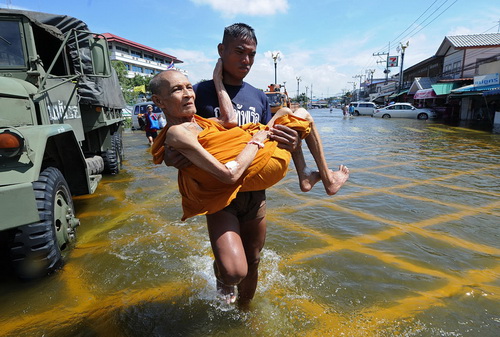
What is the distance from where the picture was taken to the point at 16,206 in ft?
6.97

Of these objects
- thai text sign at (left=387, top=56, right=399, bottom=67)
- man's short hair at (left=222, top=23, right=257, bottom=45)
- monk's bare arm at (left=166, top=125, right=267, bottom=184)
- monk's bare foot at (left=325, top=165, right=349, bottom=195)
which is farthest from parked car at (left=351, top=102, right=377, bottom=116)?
monk's bare arm at (left=166, top=125, right=267, bottom=184)

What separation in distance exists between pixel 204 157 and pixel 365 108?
3333cm

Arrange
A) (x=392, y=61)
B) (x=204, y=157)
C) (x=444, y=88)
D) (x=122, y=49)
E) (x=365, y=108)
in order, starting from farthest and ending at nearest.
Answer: (x=122, y=49)
(x=392, y=61)
(x=365, y=108)
(x=444, y=88)
(x=204, y=157)

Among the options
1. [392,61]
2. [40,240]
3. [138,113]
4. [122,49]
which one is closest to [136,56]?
[122,49]

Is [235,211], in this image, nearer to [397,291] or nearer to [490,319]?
[397,291]

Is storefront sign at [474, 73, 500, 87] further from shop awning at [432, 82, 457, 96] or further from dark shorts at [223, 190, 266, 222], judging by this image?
dark shorts at [223, 190, 266, 222]

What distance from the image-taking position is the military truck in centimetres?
225

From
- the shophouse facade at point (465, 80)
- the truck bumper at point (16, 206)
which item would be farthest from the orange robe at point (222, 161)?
the shophouse facade at point (465, 80)

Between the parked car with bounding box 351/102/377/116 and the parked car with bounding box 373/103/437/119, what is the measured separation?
4.12m

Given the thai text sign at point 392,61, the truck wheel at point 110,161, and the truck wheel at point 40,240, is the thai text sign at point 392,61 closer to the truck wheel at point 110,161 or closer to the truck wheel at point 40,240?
the truck wheel at point 110,161

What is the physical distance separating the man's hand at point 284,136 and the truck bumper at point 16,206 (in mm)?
1832

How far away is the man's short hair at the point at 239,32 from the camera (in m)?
1.76

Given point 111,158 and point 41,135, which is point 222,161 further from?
point 111,158

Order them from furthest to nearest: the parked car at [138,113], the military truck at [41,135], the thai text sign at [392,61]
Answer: the thai text sign at [392,61], the parked car at [138,113], the military truck at [41,135]
